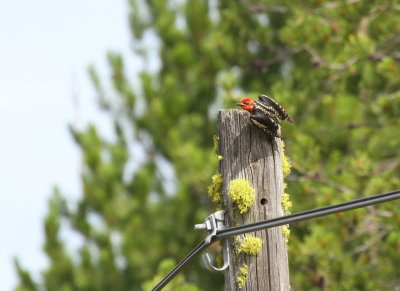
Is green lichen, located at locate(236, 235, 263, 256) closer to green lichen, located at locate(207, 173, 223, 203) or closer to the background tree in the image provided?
green lichen, located at locate(207, 173, 223, 203)

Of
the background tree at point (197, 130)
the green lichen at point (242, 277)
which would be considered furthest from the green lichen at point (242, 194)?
the background tree at point (197, 130)

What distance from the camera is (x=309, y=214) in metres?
3.20

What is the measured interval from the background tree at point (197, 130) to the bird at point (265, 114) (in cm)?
511

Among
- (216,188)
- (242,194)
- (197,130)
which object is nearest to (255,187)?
(242,194)

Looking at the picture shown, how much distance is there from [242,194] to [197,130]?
1092cm

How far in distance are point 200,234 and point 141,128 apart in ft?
9.68

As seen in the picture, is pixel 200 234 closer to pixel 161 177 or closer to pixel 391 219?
pixel 161 177

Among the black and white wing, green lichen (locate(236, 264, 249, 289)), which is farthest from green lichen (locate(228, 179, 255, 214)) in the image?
the black and white wing

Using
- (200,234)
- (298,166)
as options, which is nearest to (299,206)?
(298,166)

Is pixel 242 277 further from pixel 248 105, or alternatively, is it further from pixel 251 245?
pixel 248 105

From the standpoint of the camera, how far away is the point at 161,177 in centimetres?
1537

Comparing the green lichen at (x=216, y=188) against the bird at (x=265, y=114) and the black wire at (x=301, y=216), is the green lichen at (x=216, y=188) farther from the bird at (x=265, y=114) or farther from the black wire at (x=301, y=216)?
the bird at (x=265, y=114)

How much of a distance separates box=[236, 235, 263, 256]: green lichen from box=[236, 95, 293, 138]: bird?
1.46 ft

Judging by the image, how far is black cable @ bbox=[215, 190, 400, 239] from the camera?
3.02 meters
